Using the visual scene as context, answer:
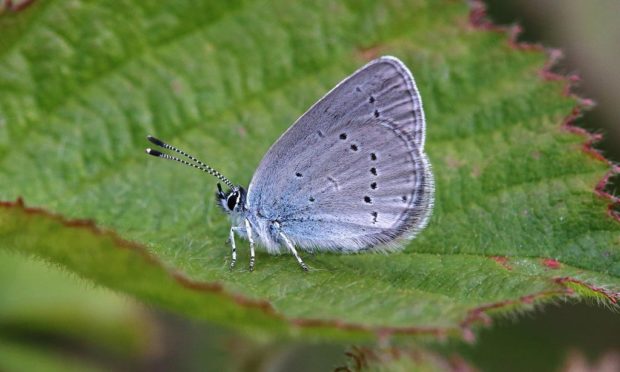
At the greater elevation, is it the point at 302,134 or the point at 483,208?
the point at 302,134

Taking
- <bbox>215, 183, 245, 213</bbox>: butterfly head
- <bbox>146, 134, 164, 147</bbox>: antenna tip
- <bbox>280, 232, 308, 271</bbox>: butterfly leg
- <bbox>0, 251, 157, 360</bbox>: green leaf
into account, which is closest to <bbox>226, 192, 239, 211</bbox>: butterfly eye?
<bbox>215, 183, 245, 213</bbox>: butterfly head

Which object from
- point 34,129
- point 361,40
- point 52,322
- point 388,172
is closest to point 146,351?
point 52,322

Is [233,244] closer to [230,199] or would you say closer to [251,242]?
[251,242]

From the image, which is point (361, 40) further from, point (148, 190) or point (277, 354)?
point (277, 354)

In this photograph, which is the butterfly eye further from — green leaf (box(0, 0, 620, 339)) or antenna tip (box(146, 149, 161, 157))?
antenna tip (box(146, 149, 161, 157))

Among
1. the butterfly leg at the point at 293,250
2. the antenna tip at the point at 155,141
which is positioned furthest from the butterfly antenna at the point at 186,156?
the butterfly leg at the point at 293,250

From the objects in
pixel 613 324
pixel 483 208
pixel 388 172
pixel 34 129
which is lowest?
pixel 613 324
